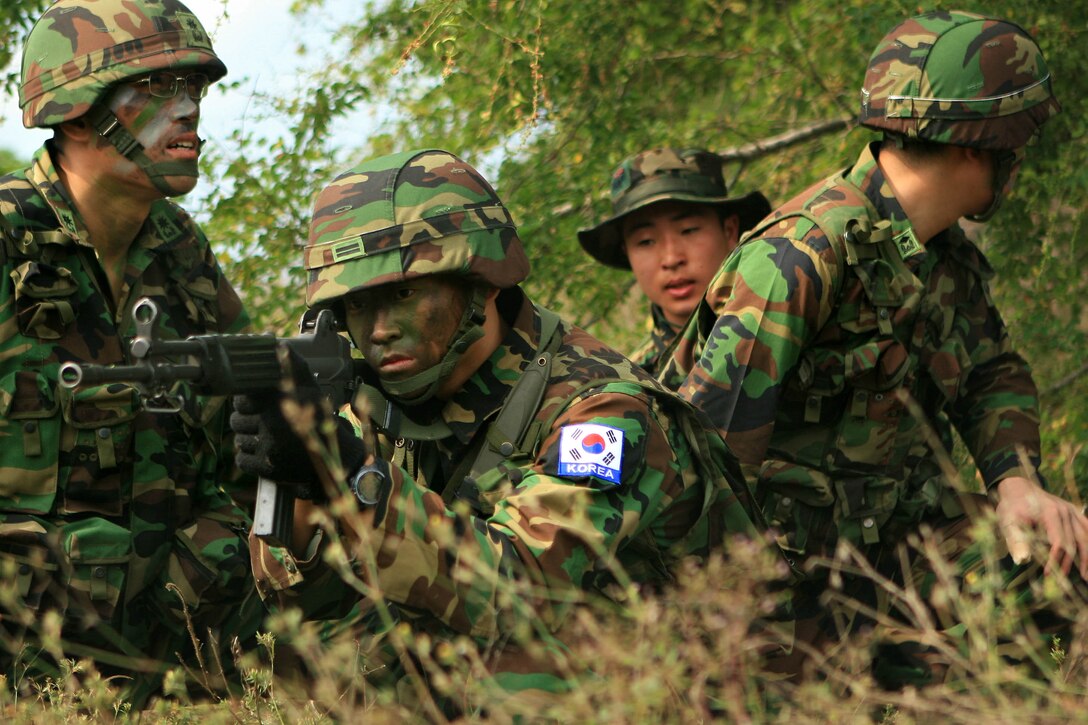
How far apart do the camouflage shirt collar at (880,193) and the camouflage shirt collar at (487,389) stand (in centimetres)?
126

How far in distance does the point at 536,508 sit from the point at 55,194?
2017mm

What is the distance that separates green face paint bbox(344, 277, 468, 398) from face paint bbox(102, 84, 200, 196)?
45.4 inches

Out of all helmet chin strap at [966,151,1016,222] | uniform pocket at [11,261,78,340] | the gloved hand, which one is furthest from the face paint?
helmet chin strap at [966,151,1016,222]

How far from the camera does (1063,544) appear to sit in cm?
455

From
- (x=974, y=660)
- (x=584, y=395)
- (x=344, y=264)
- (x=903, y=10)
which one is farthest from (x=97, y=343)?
(x=903, y=10)

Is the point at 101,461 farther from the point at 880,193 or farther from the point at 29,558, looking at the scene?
the point at 880,193

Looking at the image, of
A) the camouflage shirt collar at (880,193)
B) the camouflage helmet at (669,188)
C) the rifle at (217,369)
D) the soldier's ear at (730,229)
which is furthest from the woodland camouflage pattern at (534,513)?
the soldier's ear at (730,229)

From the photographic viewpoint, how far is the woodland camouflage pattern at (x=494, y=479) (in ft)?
11.4

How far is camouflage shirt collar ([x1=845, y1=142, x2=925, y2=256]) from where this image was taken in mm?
4535

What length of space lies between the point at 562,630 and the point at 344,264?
105 centimetres

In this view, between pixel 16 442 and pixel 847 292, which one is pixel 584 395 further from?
pixel 16 442

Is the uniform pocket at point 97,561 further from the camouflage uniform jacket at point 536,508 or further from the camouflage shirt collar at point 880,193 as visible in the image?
the camouflage shirt collar at point 880,193

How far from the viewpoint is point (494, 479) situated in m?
3.79

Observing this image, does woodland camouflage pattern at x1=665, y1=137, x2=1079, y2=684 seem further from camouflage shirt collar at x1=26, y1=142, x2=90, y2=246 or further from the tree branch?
the tree branch
